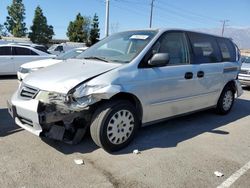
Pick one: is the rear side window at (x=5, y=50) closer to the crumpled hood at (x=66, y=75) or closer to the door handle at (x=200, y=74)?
the crumpled hood at (x=66, y=75)

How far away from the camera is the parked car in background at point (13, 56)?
11586 millimetres

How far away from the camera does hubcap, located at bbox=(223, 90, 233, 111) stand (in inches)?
254

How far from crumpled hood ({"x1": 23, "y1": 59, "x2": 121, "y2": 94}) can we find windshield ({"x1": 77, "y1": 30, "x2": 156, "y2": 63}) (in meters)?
0.27

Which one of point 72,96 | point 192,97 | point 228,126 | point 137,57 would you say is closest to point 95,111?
point 72,96

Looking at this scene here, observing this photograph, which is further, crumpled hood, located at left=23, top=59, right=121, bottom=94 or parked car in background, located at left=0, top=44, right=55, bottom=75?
parked car in background, located at left=0, top=44, right=55, bottom=75

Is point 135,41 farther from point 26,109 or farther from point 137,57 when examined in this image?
point 26,109

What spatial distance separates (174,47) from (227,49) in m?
2.16

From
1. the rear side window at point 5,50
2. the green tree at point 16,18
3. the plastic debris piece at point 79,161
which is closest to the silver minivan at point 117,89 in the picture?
the plastic debris piece at point 79,161

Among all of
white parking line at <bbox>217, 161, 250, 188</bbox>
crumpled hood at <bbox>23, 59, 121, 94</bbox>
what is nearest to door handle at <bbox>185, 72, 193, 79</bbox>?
crumpled hood at <bbox>23, 59, 121, 94</bbox>

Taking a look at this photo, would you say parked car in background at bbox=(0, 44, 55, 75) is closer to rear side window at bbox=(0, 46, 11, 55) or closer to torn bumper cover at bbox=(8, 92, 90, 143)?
rear side window at bbox=(0, 46, 11, 55)

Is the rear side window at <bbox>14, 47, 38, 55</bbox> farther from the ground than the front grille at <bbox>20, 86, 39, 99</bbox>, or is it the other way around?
the rear side window at <bbox>14, 47, 38, 55</bbox>

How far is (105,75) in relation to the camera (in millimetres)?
3902

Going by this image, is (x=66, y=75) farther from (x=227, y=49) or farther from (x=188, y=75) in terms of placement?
(x=227, y=49)

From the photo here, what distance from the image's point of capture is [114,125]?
159 inches
